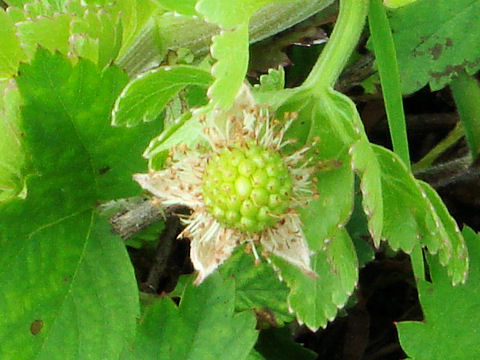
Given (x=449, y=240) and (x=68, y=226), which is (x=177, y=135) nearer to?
(x=68, y=226)

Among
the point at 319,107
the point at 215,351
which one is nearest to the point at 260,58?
the point at 319,107

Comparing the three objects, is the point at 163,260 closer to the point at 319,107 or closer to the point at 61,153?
the point at 61,153

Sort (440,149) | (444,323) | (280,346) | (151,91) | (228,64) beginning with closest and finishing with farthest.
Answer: (228,64)
(151,91)
(444,323)
(280,346)
(440,149)

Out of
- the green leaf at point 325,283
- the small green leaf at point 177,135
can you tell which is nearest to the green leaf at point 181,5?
the small green leaf at point 177,135

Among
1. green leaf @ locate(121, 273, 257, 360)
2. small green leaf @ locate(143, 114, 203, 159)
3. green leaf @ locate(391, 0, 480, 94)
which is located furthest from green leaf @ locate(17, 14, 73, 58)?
green leaf @ locate(391, 0, 480, 94)

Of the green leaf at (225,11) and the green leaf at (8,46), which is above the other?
the green leaf at (225,11)

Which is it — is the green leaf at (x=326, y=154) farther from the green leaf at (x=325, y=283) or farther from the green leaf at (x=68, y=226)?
the green leaf at (x=68, y=226)

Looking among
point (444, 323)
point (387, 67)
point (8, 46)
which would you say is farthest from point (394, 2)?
point (8, 46)

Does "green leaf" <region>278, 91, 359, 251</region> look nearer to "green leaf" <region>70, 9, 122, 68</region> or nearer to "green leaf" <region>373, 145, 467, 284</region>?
"green leaf" <region>373, 145, 467, 284</region>
